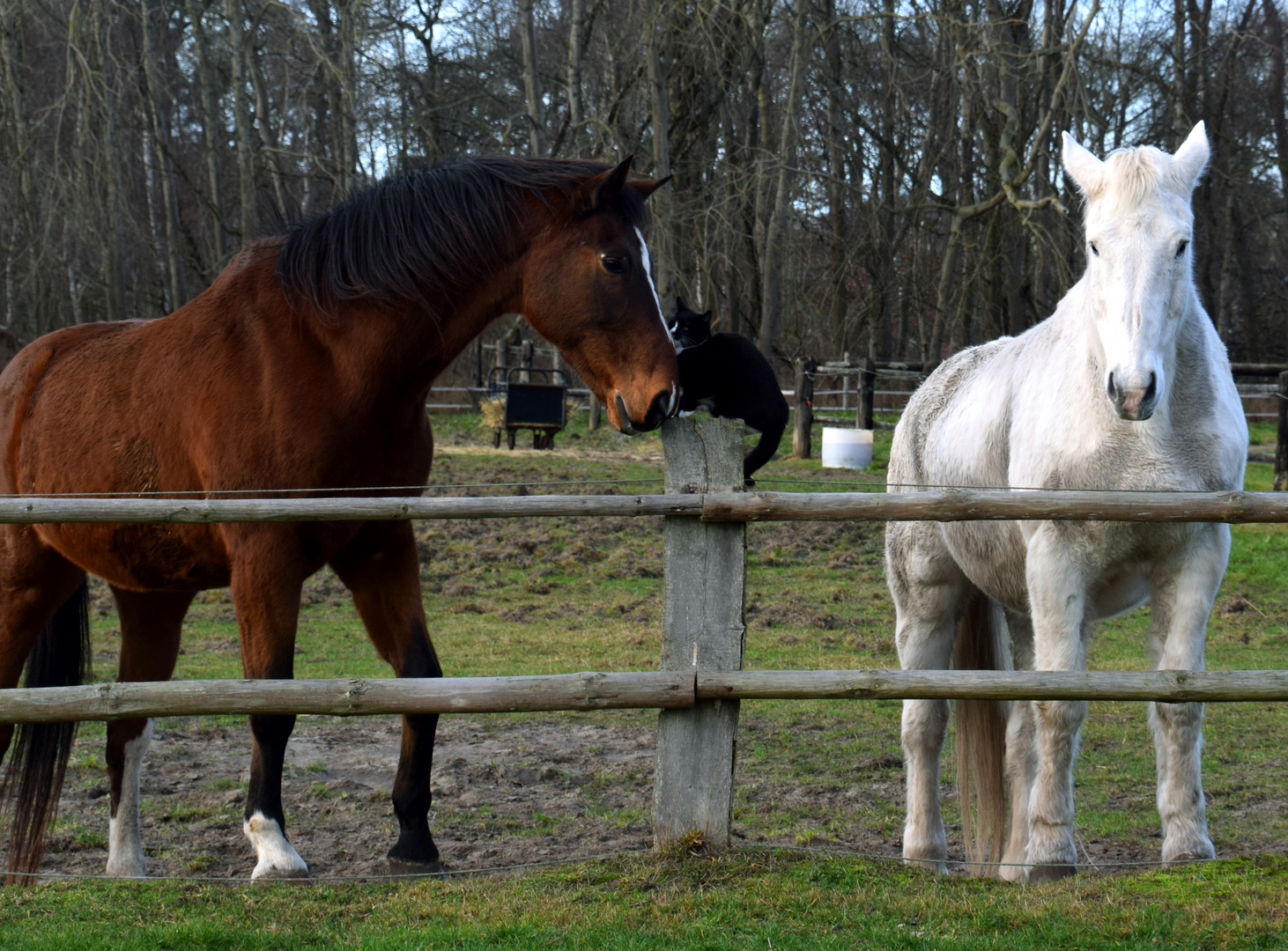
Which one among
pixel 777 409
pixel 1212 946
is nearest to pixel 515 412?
pixel 777 409

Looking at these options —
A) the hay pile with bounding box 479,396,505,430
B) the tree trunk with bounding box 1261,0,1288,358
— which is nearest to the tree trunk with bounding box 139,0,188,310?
the hay pile with bounding box 479,396,505,430

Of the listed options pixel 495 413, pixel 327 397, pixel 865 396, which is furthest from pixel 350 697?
pixel 865 396

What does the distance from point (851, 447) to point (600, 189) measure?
10.9 m

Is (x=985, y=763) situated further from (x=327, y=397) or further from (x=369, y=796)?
(x=327, y=397)

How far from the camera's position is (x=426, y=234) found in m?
3.70

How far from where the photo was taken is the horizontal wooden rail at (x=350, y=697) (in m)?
3.18

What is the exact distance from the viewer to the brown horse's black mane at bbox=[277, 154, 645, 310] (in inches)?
144

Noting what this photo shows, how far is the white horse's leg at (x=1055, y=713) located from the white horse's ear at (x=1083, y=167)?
102 cm

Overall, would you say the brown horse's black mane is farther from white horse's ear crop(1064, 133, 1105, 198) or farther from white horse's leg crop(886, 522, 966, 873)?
white horse's leg crop(886, 522, 966, 873)

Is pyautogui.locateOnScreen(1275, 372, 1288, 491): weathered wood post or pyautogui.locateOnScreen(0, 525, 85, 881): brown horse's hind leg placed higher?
pyautogui.locateOnScreen(1275, 372, 1288, 491): weathered wood post

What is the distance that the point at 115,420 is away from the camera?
13.1ft

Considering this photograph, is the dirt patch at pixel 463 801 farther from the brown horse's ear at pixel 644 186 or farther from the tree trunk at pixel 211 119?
the tree trunk at pixel 211 119

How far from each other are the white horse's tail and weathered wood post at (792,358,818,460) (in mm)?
11256

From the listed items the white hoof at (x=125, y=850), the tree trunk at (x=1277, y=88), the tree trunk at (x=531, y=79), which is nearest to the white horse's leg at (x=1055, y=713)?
the white hoof at (x=125, y=850)
